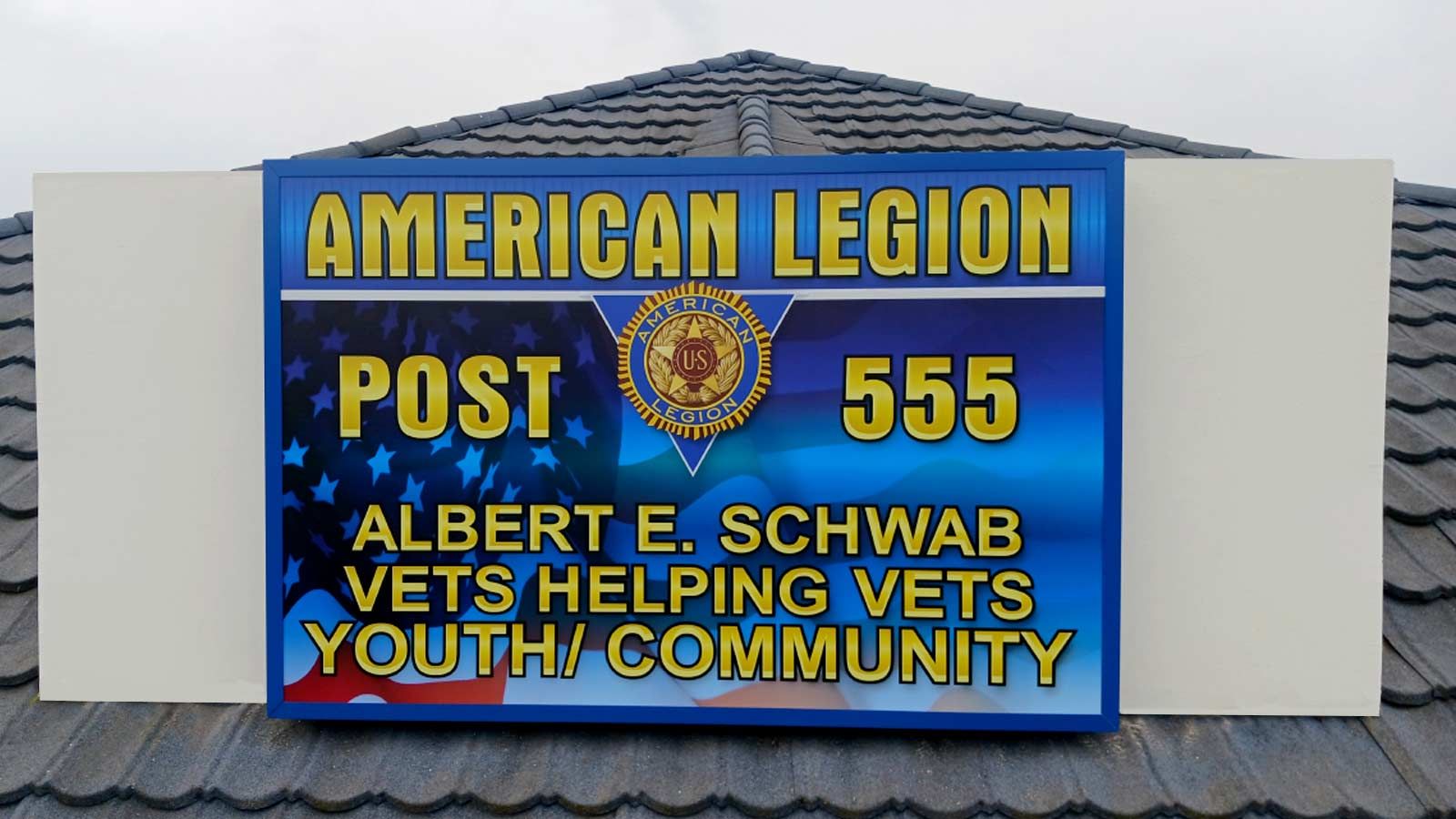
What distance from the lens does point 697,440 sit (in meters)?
3.19

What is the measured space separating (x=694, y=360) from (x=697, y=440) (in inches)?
11.0

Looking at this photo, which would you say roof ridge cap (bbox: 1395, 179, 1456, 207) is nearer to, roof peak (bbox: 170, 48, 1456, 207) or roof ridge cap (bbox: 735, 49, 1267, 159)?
roof peak (bbox: 170, 48, 1456, 207)

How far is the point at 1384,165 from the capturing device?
3.24m

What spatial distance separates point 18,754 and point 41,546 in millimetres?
739

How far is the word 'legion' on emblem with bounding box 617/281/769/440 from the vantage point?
3.18m

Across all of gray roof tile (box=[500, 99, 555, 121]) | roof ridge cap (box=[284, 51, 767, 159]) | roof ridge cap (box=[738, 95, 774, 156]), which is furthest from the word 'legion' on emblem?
gray roof tile (box=[500, 99, 555, 121])

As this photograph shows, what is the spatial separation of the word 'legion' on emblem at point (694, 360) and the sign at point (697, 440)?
0.03ft

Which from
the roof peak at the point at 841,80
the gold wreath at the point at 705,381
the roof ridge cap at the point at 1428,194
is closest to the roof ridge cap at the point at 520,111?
the roof peak at the point at 841,80

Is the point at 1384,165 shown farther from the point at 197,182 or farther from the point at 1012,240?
the point at 197,182

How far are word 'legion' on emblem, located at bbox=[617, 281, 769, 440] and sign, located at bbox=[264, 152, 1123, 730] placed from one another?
0.01 m

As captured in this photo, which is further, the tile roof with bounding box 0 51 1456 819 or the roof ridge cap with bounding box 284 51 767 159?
the roof ridge cap with bounding box 284 51 767 159

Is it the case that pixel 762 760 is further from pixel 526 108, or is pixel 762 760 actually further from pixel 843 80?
pixel 843 80

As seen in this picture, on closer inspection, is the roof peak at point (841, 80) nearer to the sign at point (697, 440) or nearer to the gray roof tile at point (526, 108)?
the gray roof tile at point (526, 108)

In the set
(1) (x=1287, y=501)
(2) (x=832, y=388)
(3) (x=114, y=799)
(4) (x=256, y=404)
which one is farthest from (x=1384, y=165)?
(3) (x=114, y=799)
